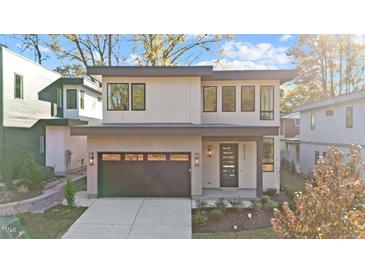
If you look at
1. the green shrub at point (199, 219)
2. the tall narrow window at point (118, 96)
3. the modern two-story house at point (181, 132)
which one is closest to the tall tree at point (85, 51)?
the tall narrow window at point (118, 96)

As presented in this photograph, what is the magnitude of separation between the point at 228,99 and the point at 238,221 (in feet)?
16.8

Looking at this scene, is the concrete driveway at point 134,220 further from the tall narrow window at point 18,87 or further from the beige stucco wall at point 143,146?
the tall narrow window at point 18,87

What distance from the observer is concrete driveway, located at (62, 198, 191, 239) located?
18.3 ft

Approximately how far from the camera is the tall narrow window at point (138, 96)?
8.98m

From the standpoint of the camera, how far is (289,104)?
2067 centimetres

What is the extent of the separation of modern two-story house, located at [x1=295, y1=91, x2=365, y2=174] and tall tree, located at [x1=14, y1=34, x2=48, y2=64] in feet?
46.5

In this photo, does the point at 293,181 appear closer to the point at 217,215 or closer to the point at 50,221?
the point at 217,215

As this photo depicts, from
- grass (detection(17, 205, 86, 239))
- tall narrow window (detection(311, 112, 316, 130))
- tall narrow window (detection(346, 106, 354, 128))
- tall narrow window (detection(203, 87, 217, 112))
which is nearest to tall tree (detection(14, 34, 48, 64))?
grass (detection(17, 205, 86, 239))

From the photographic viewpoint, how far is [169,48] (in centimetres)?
1527

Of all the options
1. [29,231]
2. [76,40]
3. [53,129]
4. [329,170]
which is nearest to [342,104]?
[329,170]

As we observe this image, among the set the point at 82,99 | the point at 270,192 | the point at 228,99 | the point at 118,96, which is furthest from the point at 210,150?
the point at 82,99

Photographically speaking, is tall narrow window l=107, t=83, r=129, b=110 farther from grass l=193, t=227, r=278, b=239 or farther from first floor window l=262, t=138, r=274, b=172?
first floor window l=262, t=138, r=274, b=172
